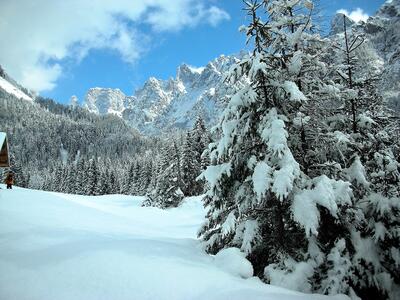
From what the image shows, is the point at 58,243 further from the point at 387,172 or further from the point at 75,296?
the point at 387,172

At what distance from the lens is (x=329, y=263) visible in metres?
7.59

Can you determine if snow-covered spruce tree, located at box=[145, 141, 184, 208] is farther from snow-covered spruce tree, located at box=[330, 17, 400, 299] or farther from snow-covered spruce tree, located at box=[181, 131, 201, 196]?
snow-covered spruce tree, located at box=[330, 17, 400, 299]

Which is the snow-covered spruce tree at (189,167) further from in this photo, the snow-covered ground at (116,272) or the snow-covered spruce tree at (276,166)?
the snow-covered ground at (116,272)

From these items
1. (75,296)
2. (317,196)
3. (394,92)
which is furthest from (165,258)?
(394,92)

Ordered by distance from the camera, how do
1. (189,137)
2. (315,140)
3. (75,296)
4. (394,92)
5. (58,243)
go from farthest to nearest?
(394,92) < (189,137) < (315,140) < (58,243) < (75,296)

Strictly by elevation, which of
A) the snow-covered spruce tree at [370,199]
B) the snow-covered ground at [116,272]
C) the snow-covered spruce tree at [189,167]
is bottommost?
the snow-covered ground at [116,272]

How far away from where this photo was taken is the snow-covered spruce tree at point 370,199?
739cm

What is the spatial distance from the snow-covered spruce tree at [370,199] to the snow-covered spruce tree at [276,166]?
0.52 metres

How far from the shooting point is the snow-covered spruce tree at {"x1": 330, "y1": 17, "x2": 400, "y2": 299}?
24.3 ft

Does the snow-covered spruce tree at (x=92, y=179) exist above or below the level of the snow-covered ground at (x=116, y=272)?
above

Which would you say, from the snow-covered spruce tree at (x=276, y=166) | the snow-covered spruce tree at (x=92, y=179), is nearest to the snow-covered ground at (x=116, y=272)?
the snow-covered spruce tree at (x=276, y=166)

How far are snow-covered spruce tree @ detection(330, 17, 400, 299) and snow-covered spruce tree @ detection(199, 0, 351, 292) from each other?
518 mm

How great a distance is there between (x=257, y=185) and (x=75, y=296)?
4.15 m

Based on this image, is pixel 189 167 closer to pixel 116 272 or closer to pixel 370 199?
pixel 370 199
